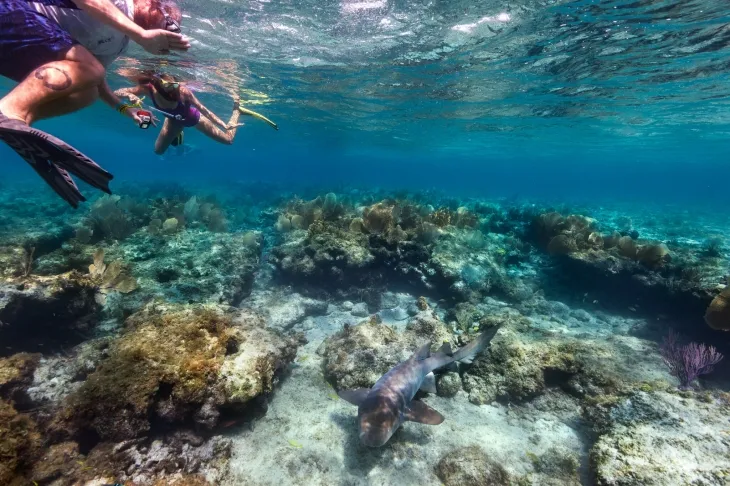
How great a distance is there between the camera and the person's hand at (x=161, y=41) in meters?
2.88

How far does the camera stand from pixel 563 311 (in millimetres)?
8992

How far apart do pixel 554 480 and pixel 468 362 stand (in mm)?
1987

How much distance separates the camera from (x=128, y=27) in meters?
2.77

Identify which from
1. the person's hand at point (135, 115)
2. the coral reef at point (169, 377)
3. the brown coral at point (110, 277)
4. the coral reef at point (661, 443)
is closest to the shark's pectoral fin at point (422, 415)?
the coral reef at point (661, 443)

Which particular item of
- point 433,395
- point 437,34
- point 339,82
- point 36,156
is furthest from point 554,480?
point 339,82

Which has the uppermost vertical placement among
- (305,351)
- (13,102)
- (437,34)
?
(437,34)

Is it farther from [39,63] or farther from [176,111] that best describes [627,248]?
[176,111]

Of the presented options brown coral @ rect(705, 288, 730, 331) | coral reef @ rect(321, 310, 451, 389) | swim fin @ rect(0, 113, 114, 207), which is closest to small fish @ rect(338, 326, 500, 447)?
coral reef @ rect(321, 310, 451, 389)

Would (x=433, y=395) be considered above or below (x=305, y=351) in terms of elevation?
above

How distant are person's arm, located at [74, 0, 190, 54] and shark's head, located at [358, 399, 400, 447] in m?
4.14

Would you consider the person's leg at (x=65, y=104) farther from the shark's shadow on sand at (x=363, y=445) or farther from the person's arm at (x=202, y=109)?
the person's arm at (x=202, y=109)

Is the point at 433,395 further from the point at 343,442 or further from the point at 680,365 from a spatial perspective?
the point at 680,365

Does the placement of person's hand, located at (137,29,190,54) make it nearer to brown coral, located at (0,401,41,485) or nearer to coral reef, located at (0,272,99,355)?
brown coral, located at (0,401,41,485)

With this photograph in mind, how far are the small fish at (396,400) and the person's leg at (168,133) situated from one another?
7.25 metres
